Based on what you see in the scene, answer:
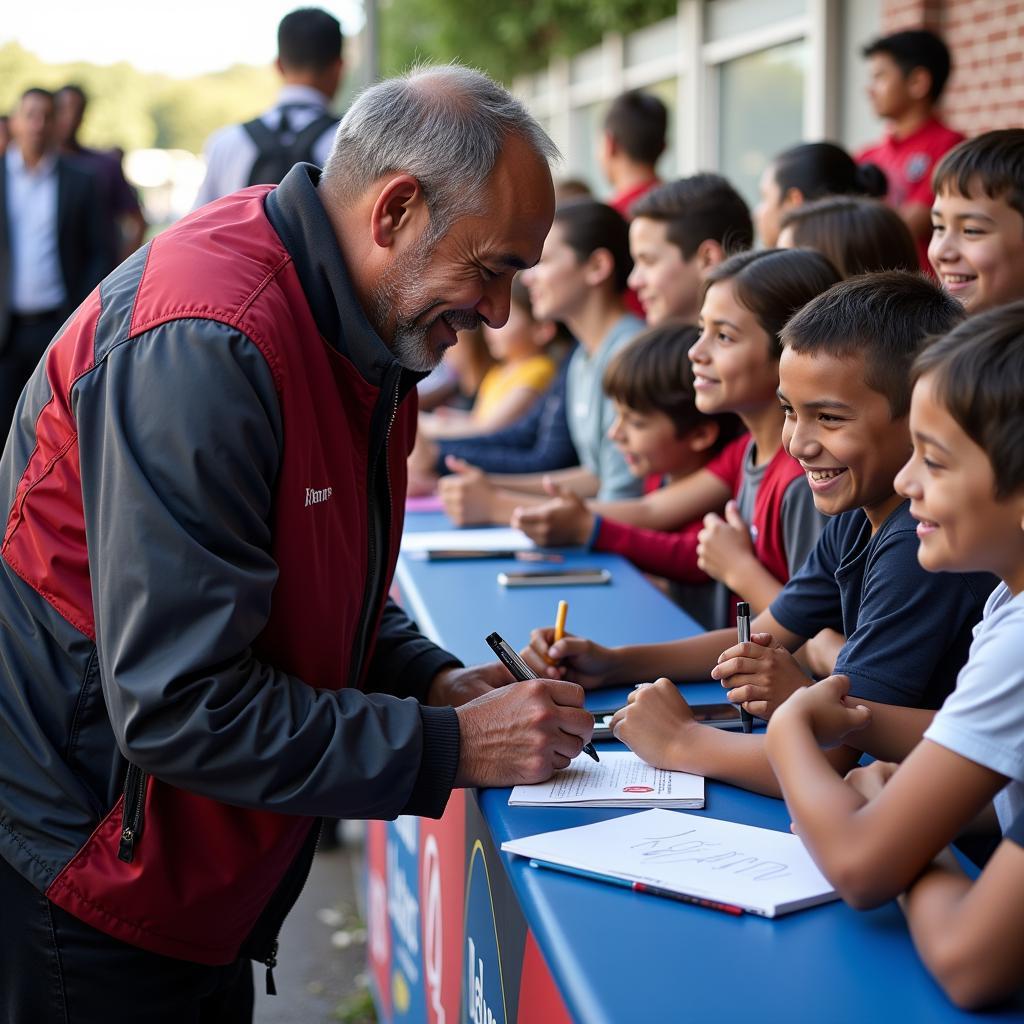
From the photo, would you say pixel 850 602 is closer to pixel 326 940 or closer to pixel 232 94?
pixel 326 940

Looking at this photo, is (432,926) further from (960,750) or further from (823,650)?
(960,750)

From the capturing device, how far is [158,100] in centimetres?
5538

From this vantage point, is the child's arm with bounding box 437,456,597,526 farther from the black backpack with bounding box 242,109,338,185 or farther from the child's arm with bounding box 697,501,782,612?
the black backpack with bounding box 242,109,338,185

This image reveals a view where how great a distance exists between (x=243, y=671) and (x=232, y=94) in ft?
197

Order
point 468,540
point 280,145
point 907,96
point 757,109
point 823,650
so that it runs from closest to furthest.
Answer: point 823,650
point 468,540
point 280,145
point 907,96
point 757,109

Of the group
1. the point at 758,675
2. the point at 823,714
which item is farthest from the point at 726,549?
the point at 823,714

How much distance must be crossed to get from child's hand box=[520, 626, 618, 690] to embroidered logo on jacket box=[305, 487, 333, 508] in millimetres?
588

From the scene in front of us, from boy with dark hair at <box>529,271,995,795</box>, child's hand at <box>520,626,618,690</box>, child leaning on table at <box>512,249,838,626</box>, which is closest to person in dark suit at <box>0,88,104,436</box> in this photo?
child leaning on table at <box>512,249,838,626</box>

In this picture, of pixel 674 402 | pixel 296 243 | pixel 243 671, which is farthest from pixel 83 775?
pixel 674 402

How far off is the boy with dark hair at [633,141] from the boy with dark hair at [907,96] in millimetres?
891

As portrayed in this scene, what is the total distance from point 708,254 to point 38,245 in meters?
4.74

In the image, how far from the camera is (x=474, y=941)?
1.94m

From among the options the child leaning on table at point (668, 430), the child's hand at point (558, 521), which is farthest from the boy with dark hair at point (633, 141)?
the child's hand at point (558, 521)

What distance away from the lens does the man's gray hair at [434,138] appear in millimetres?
1684
